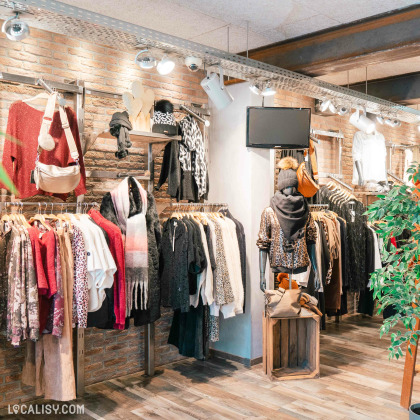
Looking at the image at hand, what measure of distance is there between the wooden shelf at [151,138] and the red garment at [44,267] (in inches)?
37.3

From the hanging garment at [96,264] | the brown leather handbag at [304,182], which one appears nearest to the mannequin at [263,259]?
the brown leather handbag at [304,182]

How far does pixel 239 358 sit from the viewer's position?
4832 mm

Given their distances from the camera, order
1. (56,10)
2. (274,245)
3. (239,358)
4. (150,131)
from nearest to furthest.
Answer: (56,10)
(150,131)
(274,245)
(239,358)

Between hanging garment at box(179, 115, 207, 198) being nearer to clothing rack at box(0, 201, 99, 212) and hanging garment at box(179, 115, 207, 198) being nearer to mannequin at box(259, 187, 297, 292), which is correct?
mannequin at box(259, 187, 297, 292)

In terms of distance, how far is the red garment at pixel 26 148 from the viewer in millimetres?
3428

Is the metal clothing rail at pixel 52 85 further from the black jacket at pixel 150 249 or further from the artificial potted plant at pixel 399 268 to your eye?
the artificial potted plant at pixel 399 268

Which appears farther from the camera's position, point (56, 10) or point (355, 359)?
point (355, 359)

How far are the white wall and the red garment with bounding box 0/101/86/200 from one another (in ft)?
5.94

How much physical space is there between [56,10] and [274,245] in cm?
264

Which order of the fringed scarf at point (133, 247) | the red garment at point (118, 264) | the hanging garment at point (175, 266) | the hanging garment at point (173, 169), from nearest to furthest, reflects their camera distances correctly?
the red garment at point (118, 264) → the fringed scarf at point (133, 247) → the hanging garment at point (175, 266) → the hanging garment at point (173, 169)

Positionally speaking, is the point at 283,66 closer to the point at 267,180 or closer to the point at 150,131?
the point at 267,180

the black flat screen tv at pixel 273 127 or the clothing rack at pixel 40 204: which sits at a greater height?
the black flat screen tv at pixel 273 127

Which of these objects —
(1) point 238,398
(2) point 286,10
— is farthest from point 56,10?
(1) point 238,398

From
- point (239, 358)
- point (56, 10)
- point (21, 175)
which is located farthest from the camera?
point (239, 358)
